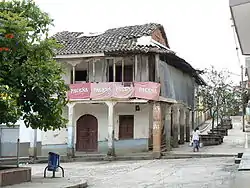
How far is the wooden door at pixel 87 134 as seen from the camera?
29.8m

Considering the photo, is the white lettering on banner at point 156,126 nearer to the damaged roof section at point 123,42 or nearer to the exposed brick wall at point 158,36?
the damaged roof section at point 123,42

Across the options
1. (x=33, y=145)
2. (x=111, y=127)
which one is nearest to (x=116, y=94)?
(x=111, y=127)

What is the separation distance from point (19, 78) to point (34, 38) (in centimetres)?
139

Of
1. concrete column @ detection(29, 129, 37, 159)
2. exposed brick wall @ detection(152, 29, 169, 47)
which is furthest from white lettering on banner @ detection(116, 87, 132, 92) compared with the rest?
concrete column @ detection(29, 129, 37, 159)

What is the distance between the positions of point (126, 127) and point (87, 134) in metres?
2.80

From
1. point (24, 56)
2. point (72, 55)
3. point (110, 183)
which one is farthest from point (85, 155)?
point (24, 56)

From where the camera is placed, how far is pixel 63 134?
3064cm

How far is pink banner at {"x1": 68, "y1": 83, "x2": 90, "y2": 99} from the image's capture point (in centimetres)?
2733

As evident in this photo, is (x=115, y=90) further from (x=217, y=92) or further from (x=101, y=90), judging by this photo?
(x=217, y=92)

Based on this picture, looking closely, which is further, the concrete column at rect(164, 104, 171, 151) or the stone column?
the concrete column at rect(164, 104, 171, 151)

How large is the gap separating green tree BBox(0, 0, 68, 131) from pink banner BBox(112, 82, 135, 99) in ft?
36.2

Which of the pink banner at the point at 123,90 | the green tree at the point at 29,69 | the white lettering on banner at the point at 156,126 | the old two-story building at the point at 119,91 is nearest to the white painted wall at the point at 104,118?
the old two-story building at the point at 119,91

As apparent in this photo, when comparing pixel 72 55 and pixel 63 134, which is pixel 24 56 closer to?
pixel 72 55

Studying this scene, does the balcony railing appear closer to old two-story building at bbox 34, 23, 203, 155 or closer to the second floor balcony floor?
old two-story building at bbox 34, 23, 203, 155
